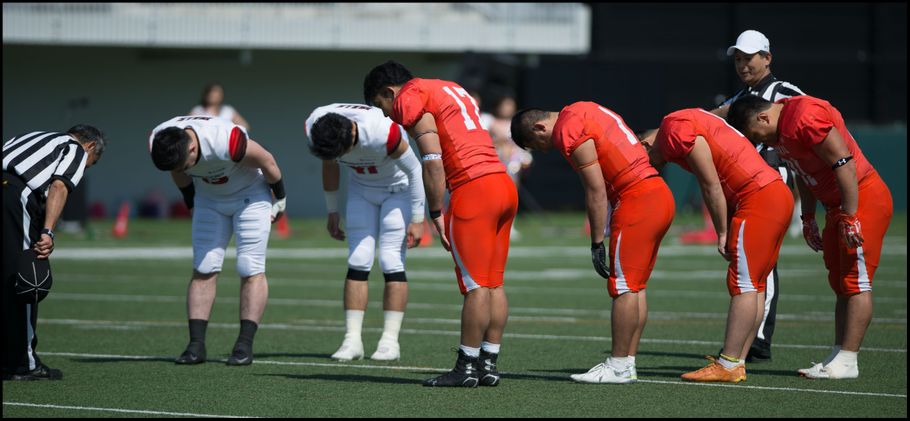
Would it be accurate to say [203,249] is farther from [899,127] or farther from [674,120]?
[899,127]

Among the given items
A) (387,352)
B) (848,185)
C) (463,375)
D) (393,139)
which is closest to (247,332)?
(387,352)

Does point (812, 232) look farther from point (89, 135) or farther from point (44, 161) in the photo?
point (44, 161)

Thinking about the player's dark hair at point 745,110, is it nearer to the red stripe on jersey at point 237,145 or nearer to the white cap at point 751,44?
the white cap at point 751,44

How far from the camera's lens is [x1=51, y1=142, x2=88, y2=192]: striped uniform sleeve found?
762 centimetres

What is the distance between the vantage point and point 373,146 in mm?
8648

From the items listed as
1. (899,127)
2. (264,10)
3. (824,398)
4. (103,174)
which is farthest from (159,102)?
(824,398)

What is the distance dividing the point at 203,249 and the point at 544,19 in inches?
841

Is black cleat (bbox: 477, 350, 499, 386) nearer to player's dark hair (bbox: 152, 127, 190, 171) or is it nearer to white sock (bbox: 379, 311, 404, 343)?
white sock (bbox: 379, 311, 404, 343)

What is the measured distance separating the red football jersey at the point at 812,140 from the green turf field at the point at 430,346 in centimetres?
114

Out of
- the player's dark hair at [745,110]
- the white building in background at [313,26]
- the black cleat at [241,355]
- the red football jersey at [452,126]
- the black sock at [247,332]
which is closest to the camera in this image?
the red football jersey at [452,126]

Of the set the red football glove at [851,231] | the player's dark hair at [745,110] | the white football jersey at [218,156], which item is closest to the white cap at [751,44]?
the player's dark hair at [745,110]

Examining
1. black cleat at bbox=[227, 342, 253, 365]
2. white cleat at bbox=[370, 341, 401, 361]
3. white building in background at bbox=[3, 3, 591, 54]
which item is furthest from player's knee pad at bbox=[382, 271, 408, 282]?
white building in background at bbox=[3, 3, 591, 54]

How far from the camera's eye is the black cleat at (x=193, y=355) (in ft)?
27.7

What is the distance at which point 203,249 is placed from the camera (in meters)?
8.78
